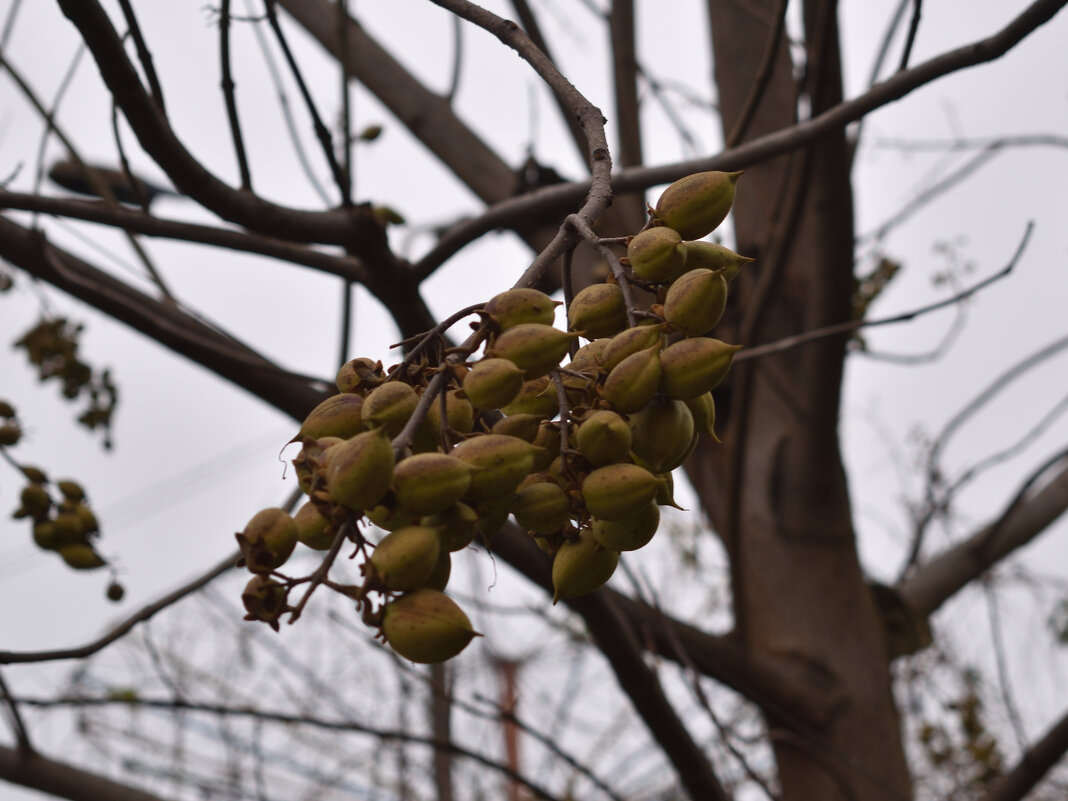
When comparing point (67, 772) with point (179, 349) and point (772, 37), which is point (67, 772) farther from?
point (772, 37)

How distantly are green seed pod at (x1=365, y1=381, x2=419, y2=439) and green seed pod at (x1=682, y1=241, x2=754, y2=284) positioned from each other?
1.02ft

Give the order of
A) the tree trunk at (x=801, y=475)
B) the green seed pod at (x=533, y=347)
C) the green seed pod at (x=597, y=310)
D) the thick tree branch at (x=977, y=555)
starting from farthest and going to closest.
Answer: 1. the thick tree branch at (x=977, y=555)
2. the tree trunk at (x=801, y=475)
3. the green seed pod at (x=597, y=310)
4. the green seed pod at (x=533, y=347)

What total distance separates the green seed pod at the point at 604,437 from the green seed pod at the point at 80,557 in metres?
1.58

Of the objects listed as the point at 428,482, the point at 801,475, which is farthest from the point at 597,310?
the point at 801,475

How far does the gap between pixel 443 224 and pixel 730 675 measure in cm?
194

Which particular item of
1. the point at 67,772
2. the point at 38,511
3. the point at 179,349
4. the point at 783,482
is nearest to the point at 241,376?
the point at 179,349

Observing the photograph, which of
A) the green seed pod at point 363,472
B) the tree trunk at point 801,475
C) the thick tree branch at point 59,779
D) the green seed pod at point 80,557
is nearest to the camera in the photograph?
the green seed pod at point 363,472

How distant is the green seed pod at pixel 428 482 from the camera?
67 centimetres

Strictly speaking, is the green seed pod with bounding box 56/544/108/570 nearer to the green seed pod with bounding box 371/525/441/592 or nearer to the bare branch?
the bare branch

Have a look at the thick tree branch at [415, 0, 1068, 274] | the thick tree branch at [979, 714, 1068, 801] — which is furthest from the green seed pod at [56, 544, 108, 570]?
the thick tree branch at [979, 714, 1068, 801]

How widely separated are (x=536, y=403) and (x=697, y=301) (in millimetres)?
168

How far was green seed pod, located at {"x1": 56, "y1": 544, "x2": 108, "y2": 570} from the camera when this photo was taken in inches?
77.7

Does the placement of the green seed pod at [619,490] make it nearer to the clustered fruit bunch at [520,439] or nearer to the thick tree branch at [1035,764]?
the clustered fruit bunch at [520,439]

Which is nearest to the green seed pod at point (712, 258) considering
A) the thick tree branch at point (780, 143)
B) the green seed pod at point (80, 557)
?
the thick tree branch at point (780, 143)
